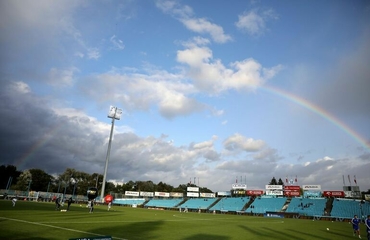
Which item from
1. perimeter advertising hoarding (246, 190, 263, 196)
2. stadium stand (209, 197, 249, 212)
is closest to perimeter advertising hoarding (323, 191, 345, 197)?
perimeter advertising hoarding (246, 190, 263, 196)

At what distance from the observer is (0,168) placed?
12181 cm

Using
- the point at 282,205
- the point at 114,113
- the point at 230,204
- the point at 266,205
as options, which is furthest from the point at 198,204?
the point at 114,113

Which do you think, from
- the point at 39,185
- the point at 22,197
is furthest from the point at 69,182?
the point at 22,197

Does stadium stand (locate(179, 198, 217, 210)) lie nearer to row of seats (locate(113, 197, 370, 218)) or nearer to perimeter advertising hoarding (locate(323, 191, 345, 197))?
row of seats (locate(113, 197, 370, 218))

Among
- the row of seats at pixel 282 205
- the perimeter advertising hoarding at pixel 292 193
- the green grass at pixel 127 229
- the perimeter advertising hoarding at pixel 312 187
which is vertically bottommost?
the green grass at pixel 127 229

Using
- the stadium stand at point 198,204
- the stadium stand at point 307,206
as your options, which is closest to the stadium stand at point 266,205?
the stadium stand at point 307,206

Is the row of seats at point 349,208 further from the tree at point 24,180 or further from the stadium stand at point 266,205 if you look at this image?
the tree at point 24,180

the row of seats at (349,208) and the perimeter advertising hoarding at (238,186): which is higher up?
the perimeter advertising hoarding at (238,186)

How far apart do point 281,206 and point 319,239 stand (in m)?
62.8

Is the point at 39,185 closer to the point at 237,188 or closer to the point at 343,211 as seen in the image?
the point at 237,188

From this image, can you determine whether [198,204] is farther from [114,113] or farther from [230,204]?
[114,113]

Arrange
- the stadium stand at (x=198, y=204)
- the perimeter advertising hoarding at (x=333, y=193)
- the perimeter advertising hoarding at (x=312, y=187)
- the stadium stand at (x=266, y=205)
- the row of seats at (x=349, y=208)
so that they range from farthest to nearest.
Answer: the perimeter advertising hoarding at (x=312, y=187) < the stadium stand at (x=198, y=204) < the perimeter advertising hoarding at (x=333, y=193) < the stadium stand at (x=266, y=205) < the row of seats at (x=349, y=208)

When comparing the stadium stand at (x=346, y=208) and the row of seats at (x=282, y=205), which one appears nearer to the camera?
the stadium stand at (x=346, y=208)

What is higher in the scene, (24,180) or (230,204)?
(24,180)
